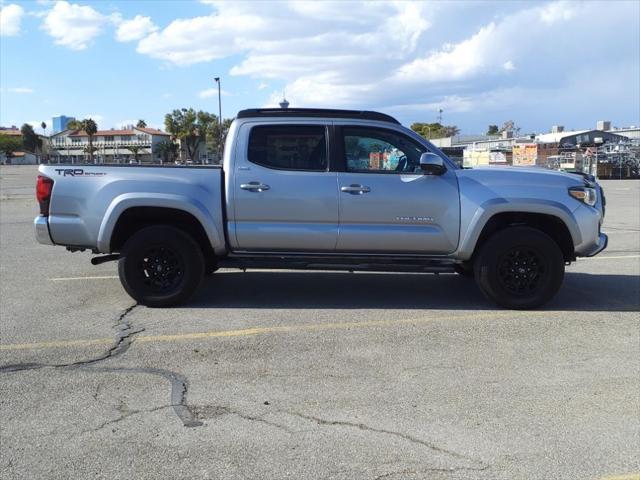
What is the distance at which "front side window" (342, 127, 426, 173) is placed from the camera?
6.42 meters

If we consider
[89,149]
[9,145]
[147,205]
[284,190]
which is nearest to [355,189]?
[284,190]

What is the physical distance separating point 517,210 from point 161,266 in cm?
385

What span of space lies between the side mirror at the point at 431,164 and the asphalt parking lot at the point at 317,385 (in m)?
1.51

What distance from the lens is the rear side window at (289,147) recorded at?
6.39m

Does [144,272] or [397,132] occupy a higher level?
[397,132]

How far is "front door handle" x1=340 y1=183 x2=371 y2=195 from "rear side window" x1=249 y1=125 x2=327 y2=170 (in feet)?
1.10

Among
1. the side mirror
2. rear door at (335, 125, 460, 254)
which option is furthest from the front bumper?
the side mirror

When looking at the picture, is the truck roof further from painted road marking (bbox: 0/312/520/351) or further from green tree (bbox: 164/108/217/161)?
green tree (bbox: 164/108/217/161)

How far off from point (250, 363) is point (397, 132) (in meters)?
3.06

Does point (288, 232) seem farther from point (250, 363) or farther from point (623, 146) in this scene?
point (623, 146)

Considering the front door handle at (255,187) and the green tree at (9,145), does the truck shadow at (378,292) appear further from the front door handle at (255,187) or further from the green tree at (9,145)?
the green tree at (9,145)

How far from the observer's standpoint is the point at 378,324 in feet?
19.5

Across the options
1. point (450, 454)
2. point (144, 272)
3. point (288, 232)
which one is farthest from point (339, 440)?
point (144, 272)

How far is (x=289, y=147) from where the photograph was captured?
6445mm
